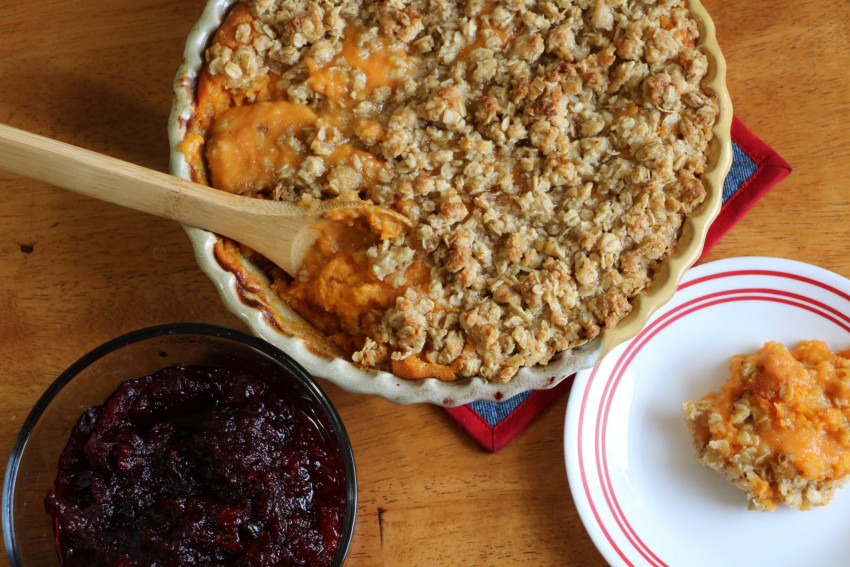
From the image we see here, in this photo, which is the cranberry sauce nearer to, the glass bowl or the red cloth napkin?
the glass bowl

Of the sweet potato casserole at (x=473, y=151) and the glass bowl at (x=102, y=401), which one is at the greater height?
the sweet potato casserole at (x=473, y=151)

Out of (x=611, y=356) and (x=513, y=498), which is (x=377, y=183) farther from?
(x=513, y=498)

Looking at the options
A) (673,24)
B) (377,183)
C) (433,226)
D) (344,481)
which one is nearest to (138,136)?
(377,183)

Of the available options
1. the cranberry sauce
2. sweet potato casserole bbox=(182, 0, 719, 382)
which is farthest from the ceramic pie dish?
the cranberry sauce

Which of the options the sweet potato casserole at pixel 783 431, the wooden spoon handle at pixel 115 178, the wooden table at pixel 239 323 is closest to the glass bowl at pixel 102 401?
the wooden table at pixel 239 323

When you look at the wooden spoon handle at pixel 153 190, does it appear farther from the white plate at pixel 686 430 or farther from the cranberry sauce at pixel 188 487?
the white plate at pixel 686 430

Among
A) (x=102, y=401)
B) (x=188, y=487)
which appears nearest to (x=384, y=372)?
(x=188, y=487)

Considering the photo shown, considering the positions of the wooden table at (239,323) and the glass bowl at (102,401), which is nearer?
the glass bowl at (102,401)

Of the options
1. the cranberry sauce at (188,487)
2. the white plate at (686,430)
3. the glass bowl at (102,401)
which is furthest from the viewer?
the white plate at (686,430)
